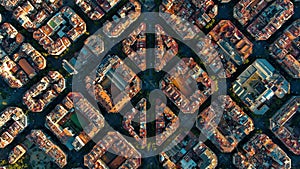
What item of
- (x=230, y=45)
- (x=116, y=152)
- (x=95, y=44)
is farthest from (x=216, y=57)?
(x=116, y=152)

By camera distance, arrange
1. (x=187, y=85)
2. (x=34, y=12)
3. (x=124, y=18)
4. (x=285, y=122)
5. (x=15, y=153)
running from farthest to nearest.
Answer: (x=34, y=12)
(x=15, y=153)
(x=124, y=18)
(x=187, y=85)
(x=285, y=122)

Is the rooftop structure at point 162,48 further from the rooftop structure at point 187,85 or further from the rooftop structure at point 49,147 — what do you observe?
the rooftop structure at point 49,147

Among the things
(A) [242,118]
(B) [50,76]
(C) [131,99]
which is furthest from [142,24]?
(A) [242,118]

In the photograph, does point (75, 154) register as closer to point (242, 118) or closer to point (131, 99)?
point (131, 99)

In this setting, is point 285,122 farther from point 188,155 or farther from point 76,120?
point 76,120

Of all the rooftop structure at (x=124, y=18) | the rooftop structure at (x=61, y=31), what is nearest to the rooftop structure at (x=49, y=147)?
the rooftop structure at (x=61, y=31)

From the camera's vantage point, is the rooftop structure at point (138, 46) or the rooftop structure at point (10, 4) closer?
the rooftop structure at point (138, 46)

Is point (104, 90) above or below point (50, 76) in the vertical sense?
below
